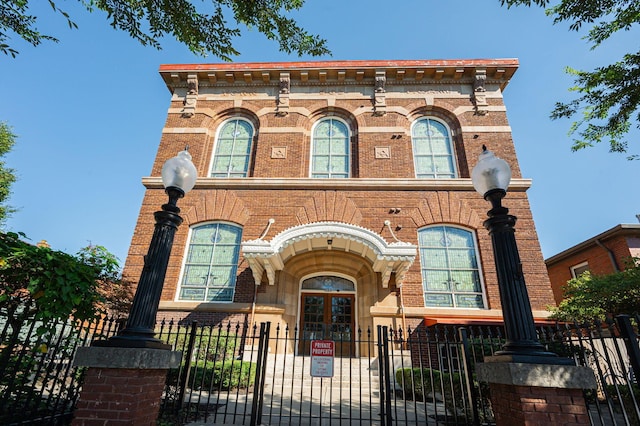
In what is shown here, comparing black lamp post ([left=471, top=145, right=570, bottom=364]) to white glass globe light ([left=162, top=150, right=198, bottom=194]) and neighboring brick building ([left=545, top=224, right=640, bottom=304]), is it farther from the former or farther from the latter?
neighboring brick building ([left=545, top=224, right=640, bottom=304])

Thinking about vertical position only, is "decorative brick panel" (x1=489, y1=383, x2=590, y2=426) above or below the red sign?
below

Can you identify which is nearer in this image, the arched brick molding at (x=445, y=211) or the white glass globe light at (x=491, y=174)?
the white glass globe light at (x=491, y=174)

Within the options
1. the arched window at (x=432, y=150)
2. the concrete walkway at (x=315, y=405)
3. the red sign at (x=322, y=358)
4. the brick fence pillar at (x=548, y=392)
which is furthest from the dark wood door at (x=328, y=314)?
the brick fence pillar at (x=548, y=392)

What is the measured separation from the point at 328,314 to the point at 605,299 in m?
8.10

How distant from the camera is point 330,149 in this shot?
44.3 feet

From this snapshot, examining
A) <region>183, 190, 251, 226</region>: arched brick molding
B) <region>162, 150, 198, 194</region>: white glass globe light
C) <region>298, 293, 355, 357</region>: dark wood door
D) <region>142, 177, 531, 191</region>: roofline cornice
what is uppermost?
<region>142, 177, 531, 191</region>: roofline cornice

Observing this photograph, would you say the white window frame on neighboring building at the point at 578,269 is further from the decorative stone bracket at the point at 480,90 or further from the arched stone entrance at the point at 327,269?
the arched stone entrance at the point at 327,269

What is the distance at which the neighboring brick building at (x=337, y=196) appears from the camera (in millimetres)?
10328

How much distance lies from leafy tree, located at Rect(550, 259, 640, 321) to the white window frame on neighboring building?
29.8 ft

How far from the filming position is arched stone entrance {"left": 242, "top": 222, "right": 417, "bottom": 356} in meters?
9.27

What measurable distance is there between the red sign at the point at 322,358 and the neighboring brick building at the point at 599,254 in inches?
503

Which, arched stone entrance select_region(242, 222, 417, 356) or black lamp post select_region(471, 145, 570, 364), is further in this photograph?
arched stone entrance select_region(242, 222, 417, 356)

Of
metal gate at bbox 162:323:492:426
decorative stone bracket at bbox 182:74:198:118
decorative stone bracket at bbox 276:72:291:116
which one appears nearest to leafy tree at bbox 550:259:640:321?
metal gate at bbox 162:323:492:426

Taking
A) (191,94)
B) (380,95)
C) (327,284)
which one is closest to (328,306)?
(327,284)
